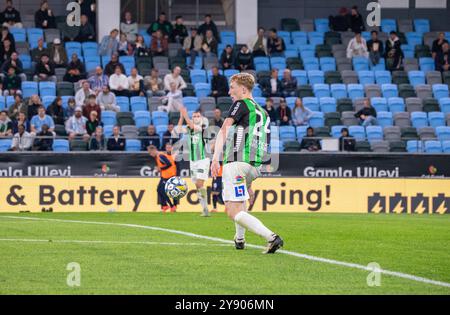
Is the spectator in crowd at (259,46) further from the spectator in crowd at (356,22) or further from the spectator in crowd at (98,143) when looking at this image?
the spectator in crowd at (98,143)

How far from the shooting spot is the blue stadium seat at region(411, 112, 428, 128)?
3147cm

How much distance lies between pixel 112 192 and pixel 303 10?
1447cm

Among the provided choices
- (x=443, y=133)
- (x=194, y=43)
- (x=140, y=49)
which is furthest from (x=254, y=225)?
(x=194, y=43)

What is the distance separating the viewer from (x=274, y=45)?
3397 centimetres

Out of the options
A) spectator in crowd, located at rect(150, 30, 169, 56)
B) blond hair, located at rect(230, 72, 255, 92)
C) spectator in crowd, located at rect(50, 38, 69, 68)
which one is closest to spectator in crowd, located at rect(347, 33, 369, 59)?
spectator in crowd, located at rect(150, 30, 169, 56)

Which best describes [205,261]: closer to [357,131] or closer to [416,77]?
[357,131]

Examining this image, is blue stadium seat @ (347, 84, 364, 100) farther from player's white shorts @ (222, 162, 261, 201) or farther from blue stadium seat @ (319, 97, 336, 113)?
player's white shorts @ (222, 162, 261, 201)

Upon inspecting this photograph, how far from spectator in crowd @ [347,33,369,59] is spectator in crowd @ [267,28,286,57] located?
240cm

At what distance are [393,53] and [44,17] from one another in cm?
1190

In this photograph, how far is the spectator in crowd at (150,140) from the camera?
2791 centimetres

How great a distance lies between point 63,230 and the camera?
52.4 ft

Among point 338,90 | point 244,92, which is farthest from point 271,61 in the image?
point 244,92

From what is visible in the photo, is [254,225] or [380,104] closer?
[254,225]

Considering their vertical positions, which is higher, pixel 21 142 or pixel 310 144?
pixel 21 142
